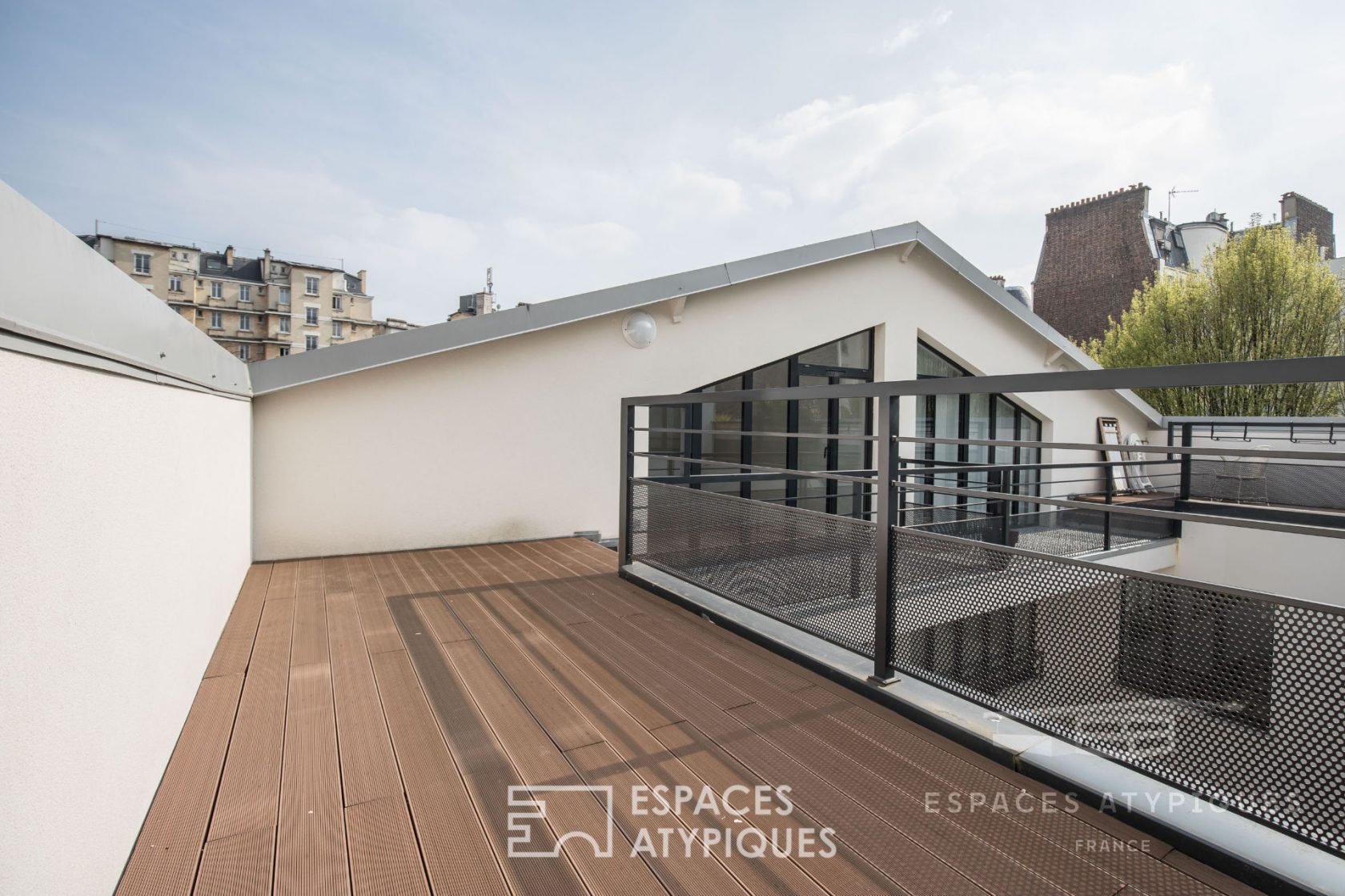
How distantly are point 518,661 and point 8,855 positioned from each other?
2014 millimetres

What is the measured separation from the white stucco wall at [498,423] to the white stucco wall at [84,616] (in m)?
2.79

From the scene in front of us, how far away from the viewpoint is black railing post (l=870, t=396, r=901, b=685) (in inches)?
94.3

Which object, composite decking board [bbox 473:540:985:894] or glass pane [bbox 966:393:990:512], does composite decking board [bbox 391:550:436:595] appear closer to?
composite decking board [bbox 473:540:985:894]

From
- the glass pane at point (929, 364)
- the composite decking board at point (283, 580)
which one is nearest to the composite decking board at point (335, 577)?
the composite decking board at point (283, 580)

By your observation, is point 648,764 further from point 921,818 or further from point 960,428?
point 960,428

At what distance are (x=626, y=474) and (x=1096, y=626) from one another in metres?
2.90

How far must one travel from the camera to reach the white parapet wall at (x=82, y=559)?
3.11 feet

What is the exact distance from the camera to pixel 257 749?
2.11 m

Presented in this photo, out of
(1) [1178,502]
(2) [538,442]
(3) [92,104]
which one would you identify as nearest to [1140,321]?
(1) [1178,502]

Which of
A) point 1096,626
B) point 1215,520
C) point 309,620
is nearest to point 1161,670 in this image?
point 1096,626

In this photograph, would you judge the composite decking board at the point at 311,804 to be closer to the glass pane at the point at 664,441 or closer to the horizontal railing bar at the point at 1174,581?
the horizontal railing bar at the point at 1174,581

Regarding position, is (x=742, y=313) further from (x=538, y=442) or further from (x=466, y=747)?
(x=466, y=747)

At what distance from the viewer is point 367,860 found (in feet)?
5.15

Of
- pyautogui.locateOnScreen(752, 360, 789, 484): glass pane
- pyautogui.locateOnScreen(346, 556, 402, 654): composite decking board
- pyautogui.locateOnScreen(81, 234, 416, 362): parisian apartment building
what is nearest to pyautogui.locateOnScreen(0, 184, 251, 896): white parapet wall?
pyautogui.locateOnScreen(346, 556, 402, 654): composite decking board
